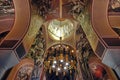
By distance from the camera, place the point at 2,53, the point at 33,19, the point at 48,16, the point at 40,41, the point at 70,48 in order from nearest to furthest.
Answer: the point at 2,53
the point at 33,19
the point at 48,16
the point at 40,41
the point at 70,48

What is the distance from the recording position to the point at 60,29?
13297mm

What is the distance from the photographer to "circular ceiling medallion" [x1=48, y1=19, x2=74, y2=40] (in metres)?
12.9

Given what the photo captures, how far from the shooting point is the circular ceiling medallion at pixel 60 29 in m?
12.9

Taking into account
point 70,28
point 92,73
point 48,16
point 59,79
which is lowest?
point 59,79

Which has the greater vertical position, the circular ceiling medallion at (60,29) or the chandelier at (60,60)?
the circular ceiling medallion at (60,29)

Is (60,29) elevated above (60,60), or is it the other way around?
(60,29)

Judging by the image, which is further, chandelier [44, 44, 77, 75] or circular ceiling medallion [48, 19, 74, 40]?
circular ceiling medallion [48, 19, 74, 40]

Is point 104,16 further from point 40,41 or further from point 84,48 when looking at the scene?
point 40,41

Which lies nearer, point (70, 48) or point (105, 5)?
point (105, 5)

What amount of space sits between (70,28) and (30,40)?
145 inches

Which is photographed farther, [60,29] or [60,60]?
[60,29]

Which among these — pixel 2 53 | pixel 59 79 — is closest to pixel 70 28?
pixel 59 79

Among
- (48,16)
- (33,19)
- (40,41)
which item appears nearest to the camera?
(33,19)

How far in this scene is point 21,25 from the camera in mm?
9258
